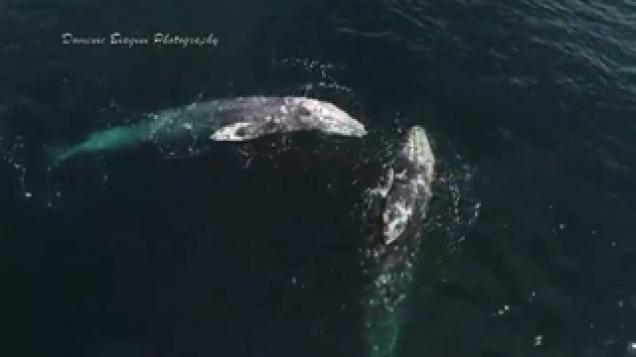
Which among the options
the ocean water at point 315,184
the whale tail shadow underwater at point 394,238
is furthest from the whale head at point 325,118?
the whale tail shadow underwater at point 394,238

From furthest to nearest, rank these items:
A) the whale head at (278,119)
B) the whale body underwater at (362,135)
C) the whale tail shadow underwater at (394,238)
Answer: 1. the whale head at (278,119)
2. the whale body underwater at (362,135)
3. the whale tail shadow underwater at (394,238)

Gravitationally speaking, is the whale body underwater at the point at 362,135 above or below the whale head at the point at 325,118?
below

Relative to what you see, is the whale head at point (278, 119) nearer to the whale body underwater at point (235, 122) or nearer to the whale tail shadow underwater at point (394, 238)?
the whale body underwater at point (235, 122)

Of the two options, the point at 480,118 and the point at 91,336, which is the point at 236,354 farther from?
the point at 480,118

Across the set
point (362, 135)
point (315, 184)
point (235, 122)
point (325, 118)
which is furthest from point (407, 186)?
point (235, 122)

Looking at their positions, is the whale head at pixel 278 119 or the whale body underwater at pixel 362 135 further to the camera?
the whale head at pixel 278 119

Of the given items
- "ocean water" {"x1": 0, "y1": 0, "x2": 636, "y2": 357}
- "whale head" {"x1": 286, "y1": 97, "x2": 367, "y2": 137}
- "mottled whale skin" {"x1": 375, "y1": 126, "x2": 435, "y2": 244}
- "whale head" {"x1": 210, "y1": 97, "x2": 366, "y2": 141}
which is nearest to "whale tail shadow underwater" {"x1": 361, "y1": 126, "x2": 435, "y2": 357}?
"mottled whale skin" {"x1": 375, "y1": 126, "x2": 435, "y2": 244}

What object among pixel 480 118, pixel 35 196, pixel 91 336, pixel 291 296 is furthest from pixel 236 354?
pixel 480 118

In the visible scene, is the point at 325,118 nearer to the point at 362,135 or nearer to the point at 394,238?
the point at 362,135

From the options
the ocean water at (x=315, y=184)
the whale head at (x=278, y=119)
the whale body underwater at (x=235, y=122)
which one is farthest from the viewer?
the whale head at (x=278, y=119)
